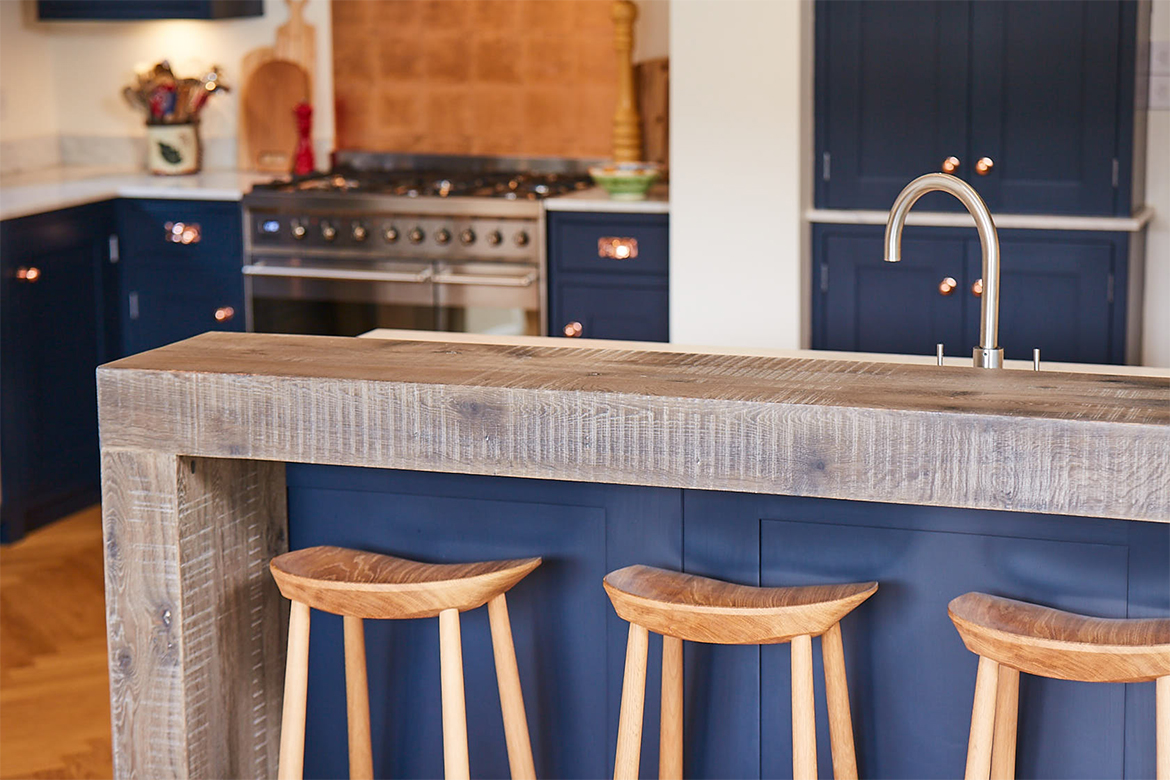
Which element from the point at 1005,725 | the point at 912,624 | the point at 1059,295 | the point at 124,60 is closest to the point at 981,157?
the point at 1059,295

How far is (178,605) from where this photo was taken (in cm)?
227

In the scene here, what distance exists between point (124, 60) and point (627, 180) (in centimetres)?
221

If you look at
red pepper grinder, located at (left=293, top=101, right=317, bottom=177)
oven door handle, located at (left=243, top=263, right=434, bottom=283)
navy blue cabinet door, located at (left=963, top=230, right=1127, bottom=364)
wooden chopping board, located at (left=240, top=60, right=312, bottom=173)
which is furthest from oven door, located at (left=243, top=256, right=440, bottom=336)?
navy blue cabinet door, located at (left=963, top=230, right=1127, bottom=364)

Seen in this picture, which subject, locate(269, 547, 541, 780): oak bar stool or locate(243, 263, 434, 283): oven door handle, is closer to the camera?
locate(269, 547, 541, 780): oak bar stool

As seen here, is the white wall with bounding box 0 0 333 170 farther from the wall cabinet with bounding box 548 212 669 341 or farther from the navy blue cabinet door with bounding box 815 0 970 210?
the navy blue cabinet door with bounding box 815 0 970 210

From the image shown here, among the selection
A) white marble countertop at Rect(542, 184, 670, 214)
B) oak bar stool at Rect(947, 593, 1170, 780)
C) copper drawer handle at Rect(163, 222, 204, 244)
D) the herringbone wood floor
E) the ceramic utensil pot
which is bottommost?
the herringbone wood floor

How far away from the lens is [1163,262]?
429 centimetres

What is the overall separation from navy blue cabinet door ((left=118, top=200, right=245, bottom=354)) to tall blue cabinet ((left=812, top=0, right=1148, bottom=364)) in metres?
1.95

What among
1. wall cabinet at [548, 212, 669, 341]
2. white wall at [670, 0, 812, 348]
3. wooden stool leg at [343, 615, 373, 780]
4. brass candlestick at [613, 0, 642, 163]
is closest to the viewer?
wooden stool leg at [343, 615, 373, 780]

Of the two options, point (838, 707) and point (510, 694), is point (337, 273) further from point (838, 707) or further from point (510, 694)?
point (838, 707)

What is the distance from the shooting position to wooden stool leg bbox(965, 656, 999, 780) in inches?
76.4

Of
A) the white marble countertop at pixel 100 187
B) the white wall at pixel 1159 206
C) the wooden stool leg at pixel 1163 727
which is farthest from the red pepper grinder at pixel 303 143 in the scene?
the wooden stool leg at pixel 1163 727

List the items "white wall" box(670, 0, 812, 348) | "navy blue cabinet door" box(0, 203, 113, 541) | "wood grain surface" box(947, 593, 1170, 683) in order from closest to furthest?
"wood grain surface" box(947, 593, 1170, 683), "white wall" box(670, 0, 812, 348), "navy blue cabinet door" box(0, 203, 113, 541)

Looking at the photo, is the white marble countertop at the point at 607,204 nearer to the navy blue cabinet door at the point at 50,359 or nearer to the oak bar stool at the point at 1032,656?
the navy blue cabinet door at the point at 50,359
